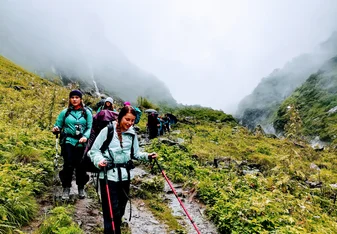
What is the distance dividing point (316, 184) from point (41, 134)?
419 inches

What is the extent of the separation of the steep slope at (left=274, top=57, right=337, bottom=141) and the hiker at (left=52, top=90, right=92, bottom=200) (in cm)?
8679

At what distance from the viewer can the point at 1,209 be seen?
4699mm

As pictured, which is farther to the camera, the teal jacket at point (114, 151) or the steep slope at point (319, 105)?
the steep slope at point (319, 105)

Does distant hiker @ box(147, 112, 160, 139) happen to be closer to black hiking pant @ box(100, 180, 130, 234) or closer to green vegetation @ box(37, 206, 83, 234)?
green vegetation @ box(37, 206, 83, 234)

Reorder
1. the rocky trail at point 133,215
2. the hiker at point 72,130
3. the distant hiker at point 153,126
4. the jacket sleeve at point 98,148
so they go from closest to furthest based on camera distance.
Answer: the jacket sleeve at point 98,148, the rocky trail at point 133,215, the hiker at point 72,130, the distant hiker at point 153,126

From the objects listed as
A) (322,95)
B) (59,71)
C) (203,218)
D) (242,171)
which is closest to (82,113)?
(203,218)

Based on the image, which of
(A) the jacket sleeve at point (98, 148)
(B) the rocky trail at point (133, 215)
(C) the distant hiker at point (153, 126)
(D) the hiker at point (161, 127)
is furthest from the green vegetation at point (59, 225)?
(D) the hiker at point (161, 127)

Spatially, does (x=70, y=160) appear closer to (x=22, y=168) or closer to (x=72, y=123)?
(x=72, y=123)

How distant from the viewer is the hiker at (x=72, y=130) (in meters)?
6.32

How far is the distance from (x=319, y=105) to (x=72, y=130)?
131 metres

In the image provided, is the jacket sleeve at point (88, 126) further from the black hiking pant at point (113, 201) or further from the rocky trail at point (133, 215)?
the black hiking pant at point (113, 201)

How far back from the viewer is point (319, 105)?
119562mm

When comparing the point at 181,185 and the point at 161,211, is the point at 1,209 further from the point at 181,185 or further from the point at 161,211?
the point at 181,185

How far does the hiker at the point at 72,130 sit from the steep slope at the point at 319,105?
3417 inches
